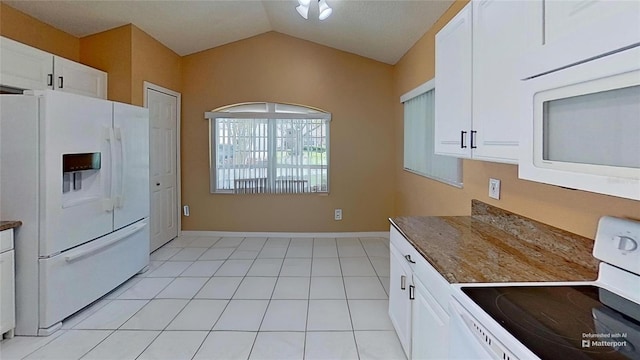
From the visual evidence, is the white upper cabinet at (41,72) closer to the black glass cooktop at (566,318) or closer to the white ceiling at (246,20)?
the white ceiling at (246,20)

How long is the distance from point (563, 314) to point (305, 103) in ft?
14.6

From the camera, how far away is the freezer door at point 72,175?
2418mm

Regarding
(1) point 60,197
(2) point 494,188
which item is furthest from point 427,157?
(1) point 60,197

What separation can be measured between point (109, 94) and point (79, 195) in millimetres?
1616

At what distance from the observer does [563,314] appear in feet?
3.51

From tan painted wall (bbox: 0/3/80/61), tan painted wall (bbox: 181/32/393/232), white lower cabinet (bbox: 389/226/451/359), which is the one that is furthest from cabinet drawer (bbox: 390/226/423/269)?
tan painted wall (bbox: 0/3/80/61)

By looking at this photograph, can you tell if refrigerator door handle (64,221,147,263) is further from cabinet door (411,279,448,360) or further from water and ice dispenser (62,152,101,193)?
cabinet door (411,279,448,360)

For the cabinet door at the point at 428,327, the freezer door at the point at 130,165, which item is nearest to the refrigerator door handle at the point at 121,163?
the freezer door at the point at 130,165

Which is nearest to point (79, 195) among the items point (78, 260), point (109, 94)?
point (78, 260)

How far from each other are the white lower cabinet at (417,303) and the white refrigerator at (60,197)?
2270 mm

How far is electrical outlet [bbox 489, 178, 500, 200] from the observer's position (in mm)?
2231

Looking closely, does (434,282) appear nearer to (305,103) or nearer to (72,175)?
(72,175)

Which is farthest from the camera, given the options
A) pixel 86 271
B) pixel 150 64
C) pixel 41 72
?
pixel 150 64

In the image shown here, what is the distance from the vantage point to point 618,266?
3.99 ft
